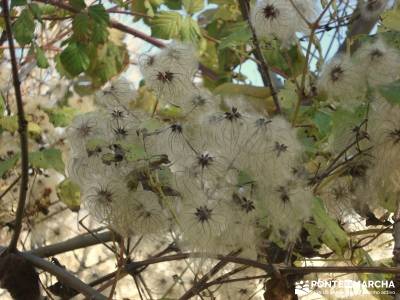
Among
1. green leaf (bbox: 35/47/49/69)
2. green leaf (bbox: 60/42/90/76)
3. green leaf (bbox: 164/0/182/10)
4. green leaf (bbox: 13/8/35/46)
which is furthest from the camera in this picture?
green leaf (bbox: 164/0/182/10)

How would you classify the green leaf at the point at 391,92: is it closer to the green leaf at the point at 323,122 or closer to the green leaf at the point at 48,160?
the green leaf at the point at 323,122

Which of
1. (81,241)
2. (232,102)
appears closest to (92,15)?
(81,241)

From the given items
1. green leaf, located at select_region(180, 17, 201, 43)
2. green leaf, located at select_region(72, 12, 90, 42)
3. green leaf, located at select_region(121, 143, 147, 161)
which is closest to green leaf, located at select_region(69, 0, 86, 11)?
green leaf, located at select_region(72, 12, 90, 42)

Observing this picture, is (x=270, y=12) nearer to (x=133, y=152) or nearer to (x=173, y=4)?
(x=133, y=152)

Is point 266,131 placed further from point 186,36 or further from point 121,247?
point 186,36

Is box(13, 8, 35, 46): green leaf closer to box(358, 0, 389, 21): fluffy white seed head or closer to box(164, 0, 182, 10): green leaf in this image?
box(358, 0, 389, 21): fluffy white seed head

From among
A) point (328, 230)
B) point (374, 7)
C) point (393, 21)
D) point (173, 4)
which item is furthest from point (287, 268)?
point (173, 4)
